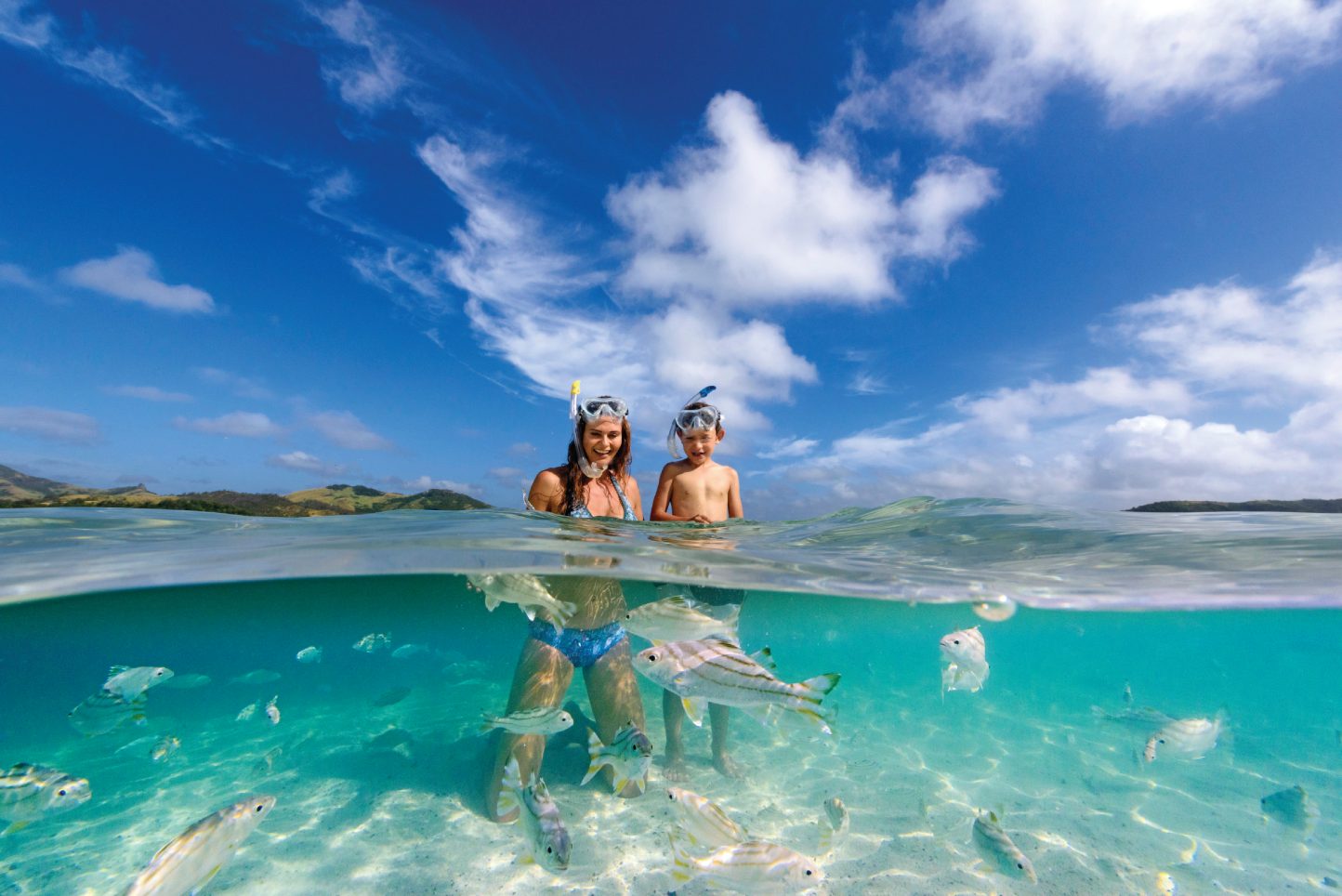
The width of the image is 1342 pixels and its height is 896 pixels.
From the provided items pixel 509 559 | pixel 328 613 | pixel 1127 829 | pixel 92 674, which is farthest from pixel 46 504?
pixel 92 674

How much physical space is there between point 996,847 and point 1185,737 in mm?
3566

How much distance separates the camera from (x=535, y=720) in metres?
5.05

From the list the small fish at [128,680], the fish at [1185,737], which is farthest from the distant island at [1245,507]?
the small fish at [128,680]

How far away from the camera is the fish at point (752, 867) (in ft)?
12.6

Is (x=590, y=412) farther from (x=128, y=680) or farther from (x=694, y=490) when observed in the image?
(x=128, y=680)

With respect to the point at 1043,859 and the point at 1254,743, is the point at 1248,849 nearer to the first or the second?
the point at 1043,859

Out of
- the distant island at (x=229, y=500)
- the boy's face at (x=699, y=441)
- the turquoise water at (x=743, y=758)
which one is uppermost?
the boy's face at (x=699, y=441)

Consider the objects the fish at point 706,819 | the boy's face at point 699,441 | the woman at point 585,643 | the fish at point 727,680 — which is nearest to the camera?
the fish at point 727,680

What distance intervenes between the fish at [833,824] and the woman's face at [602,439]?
4.60 metres

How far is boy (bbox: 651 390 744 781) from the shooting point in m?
7.65

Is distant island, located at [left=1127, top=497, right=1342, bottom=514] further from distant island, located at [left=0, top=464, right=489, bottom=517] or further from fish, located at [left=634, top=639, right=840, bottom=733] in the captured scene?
distant island, located at [left=0, top=464, right=489, bottom=517]

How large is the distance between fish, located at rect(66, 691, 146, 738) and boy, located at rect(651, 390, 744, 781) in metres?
6.67

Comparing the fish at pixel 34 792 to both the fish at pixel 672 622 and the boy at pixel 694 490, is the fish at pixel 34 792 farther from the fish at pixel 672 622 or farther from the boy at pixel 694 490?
the boy at pixel 694 490

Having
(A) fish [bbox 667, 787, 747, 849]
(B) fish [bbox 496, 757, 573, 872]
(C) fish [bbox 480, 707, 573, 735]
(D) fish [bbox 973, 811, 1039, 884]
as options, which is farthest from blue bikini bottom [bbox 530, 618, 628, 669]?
(D) fish [bbox 973, 811, 1039, 884]
